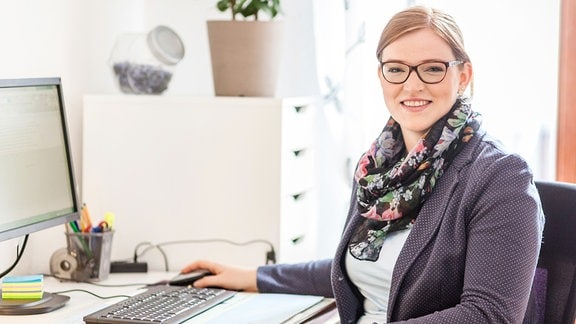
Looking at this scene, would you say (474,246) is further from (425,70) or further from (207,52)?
(207,52)

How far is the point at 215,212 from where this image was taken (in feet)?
7.88

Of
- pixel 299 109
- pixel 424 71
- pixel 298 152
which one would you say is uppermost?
pixel 424 71

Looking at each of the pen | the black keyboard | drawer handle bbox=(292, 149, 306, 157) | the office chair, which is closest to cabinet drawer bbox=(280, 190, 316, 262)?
drawer handle bbox=(292, 149, 306, 157)

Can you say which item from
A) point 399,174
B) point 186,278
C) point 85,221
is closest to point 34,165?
point 85,221

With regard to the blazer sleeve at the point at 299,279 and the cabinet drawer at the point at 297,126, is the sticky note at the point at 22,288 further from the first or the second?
the cabinet drawer at the point at 297,126

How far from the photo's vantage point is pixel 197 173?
241 centimetres

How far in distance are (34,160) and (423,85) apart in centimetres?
82

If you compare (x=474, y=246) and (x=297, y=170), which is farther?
(x=297, y=170)

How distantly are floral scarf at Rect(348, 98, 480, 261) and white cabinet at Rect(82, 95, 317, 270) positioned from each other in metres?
0.45

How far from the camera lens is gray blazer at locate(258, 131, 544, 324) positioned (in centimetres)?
162

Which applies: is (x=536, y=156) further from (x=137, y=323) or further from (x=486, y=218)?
(x=137, y=323)

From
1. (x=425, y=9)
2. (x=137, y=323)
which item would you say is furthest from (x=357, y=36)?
(x=137, y=323)

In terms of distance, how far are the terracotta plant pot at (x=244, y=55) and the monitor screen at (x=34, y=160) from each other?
46 centimetres

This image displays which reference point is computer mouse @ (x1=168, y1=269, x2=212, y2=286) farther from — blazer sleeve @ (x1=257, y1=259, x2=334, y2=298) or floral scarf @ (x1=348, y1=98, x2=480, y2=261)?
floral scarf @ (x1=348, y1=98, x2=480, y2=261)
